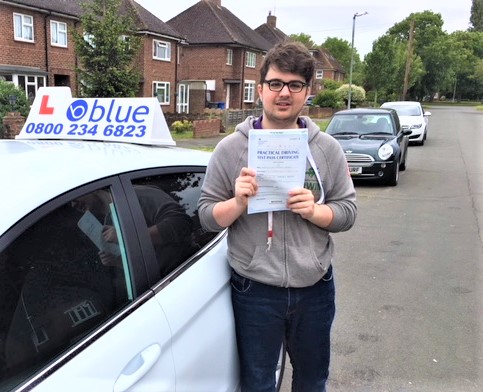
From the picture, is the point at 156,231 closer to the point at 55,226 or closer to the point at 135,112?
the point at 55,226

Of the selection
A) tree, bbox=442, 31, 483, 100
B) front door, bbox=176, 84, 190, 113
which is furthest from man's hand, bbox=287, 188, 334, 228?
tree, bbox=442, 31, 483, 100

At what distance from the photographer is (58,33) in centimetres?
2520

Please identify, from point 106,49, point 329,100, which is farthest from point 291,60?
→ point 329,100

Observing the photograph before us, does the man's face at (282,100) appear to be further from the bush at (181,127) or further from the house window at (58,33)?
the house window at (58,33)

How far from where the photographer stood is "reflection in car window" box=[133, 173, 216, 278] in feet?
6.28

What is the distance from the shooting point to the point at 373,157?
980 cm

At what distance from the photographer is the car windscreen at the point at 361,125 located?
1100 cm

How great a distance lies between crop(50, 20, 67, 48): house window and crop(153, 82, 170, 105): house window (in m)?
7.55

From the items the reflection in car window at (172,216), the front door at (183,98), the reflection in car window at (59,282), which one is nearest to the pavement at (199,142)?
the reflection in car window at (172,216)

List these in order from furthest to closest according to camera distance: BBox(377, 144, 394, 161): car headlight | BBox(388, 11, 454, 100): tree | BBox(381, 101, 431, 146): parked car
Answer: BBox(388, 11, 454, 100): tree → BBox(381, 101, 431, 146): parked car → BBox(377, 144, 394, 161): car headlight

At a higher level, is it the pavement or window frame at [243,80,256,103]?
window frame at [243,80,256,103]

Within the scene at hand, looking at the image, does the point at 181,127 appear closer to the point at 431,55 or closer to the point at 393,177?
the point at 393,177

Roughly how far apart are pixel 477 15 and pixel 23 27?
105 m

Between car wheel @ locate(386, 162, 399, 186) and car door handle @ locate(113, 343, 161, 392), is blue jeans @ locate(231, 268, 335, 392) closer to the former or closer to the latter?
car door handle @ locate(113, 343, 161, 392)
